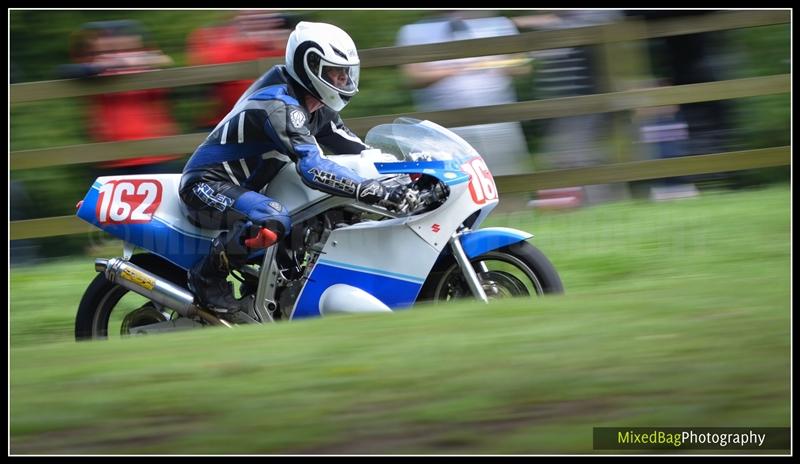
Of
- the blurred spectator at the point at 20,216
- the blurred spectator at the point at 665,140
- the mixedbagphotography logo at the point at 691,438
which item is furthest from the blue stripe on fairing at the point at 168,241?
the blurred spectator at the point at 665,140

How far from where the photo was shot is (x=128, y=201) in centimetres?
657

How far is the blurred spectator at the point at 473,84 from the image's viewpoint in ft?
29.2

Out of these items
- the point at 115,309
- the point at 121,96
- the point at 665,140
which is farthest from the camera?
the point at 665,140

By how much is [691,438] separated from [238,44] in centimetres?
590

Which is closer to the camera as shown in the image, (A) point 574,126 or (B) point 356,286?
(B) point 356,286

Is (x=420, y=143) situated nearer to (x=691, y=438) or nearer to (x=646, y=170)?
(x=691, y=438)

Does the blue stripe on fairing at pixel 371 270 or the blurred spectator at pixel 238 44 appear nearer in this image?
the blue stripe on fairing at pixel 371 270

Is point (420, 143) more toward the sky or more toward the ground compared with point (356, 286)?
more toward the sky

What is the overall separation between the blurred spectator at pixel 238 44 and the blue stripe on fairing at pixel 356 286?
3006mm

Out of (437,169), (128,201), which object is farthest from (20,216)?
(437,169)

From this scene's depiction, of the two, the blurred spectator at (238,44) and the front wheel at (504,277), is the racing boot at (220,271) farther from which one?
the blurred spectator at (238,44)

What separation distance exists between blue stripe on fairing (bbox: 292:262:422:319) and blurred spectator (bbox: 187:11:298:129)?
3006mm

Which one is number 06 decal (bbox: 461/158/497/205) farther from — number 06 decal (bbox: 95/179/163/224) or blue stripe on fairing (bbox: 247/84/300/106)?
number 06 decal (bbox: 95/179/163/224)
